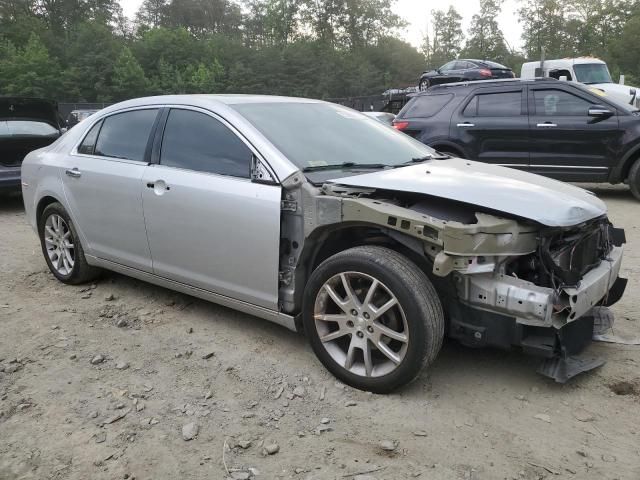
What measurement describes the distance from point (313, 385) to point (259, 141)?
4.83 feet

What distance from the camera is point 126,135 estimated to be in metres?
4.22

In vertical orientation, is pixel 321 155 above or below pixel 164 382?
above

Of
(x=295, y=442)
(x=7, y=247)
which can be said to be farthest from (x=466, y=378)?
(x=7, y=247)

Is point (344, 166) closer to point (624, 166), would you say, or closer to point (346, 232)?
point (346, 232)

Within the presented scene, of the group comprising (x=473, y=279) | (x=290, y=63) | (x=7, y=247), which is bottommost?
(x=7, y=247)

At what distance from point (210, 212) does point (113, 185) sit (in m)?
1.08

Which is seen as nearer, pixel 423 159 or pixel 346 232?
pixel 346 232

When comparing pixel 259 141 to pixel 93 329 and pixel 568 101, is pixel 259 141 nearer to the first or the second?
pixel 93 329

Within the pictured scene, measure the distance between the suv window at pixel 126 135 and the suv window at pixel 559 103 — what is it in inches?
237

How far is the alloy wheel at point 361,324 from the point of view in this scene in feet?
9.34

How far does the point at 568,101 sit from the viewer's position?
7.85m

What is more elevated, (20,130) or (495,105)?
(495,105)

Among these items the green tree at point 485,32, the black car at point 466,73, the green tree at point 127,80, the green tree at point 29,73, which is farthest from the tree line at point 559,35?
the green tree at point 29,73

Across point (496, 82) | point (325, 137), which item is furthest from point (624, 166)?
point (325, 137)
